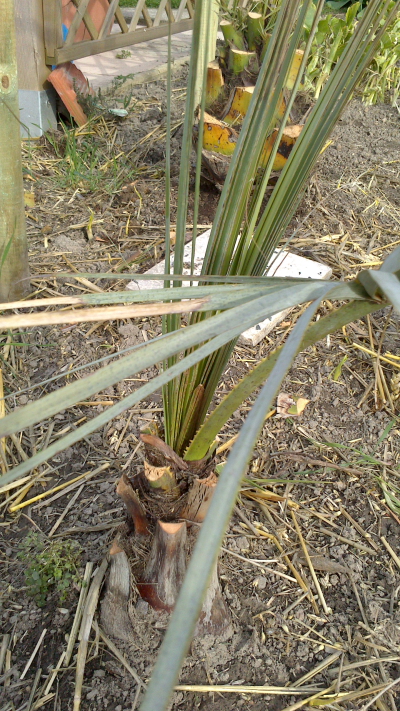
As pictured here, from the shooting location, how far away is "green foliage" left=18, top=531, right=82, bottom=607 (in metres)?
1.11

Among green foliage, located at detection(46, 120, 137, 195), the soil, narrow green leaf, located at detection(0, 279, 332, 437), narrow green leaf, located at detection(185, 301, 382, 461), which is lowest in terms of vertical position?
the soil

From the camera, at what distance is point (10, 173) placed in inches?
65.9

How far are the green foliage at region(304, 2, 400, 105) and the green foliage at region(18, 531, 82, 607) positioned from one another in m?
2.68

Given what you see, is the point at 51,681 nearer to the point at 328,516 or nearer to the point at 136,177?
the point at 328,516

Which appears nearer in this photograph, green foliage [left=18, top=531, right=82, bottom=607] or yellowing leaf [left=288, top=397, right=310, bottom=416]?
green foliage [left=18, top=531, right=82, bottom=607]

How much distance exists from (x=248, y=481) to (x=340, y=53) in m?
2.53

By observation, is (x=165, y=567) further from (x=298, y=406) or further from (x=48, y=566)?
(x=298, y=406)

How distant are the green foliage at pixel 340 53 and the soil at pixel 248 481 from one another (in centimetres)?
101

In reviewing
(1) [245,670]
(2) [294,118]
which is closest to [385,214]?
(2) [294,118]

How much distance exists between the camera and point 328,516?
4.59 ft

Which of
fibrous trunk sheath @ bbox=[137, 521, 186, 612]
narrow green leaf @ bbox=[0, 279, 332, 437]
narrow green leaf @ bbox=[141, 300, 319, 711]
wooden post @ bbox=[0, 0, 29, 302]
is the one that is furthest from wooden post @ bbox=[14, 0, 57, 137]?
narrow green leaf @ bbox=[141, 300, 319, 711]

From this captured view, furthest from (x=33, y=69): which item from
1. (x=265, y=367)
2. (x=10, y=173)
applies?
(x=265, y=367)

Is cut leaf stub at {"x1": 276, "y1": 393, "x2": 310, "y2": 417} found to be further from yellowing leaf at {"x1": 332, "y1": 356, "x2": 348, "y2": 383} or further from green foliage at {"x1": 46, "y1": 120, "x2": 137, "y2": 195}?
green foliage at {"x1": 46, "y1": 120, "x2": 137, "y2": 195}

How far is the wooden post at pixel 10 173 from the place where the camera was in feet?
5.09
